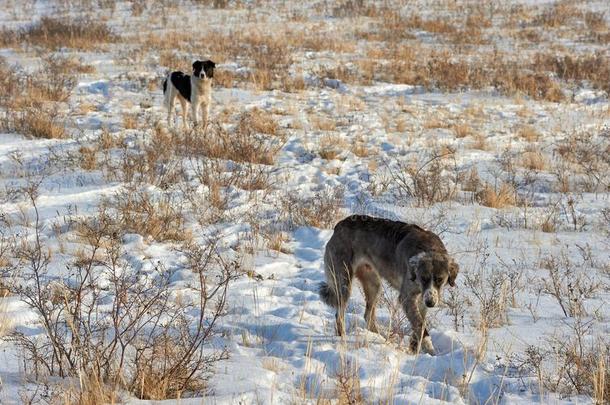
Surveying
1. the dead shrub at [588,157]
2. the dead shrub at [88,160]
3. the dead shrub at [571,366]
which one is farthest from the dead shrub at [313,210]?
the dead shrub at [588,157]

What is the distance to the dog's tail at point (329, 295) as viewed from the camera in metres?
4.39

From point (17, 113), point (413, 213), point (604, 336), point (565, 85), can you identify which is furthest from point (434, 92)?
point (604, 336)

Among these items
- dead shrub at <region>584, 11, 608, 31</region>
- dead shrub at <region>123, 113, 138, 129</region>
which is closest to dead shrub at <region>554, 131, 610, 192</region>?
dead shrub at <region>123, 113, 138, 129</region>

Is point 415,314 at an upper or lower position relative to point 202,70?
lower

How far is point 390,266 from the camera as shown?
4.12 meters

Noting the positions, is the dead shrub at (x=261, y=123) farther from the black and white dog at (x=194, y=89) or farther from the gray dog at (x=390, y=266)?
the gray dog at (x=390, y=266)

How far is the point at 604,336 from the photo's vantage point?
13.4 feet

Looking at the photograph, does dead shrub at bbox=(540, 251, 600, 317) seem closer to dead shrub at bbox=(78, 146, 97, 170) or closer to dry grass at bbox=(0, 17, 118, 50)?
dead shrub at bbox=(78, 146, 97, 170)

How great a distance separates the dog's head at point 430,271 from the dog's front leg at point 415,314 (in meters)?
0.15

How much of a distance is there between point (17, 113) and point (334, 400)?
355 inches

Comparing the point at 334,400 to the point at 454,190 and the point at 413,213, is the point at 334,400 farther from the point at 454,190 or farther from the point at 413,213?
the point at 454,190

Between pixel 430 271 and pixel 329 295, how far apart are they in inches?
37.7

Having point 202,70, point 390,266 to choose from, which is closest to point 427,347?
point 390,266

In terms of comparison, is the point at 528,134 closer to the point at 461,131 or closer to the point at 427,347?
the point at 461,131
